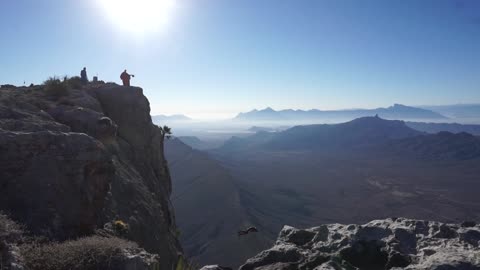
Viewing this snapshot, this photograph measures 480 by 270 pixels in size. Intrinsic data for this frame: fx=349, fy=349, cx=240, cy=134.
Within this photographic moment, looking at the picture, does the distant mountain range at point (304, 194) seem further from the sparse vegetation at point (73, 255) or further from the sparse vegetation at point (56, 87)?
the sparse vegetation at point (73, 255)

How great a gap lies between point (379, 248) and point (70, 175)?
6978 mm

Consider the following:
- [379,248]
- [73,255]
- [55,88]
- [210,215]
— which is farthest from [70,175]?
[210,215]

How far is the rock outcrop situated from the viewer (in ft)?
19.7

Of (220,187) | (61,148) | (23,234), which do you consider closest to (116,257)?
(23,234)

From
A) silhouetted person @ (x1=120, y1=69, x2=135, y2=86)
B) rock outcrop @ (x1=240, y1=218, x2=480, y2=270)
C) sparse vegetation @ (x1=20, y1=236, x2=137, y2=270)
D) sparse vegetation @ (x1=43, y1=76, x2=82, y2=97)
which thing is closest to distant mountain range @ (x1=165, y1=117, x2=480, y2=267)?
silhouetted person @ (x1=120, y1=69, x2=135, y2=86)

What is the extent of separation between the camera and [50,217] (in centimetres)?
721

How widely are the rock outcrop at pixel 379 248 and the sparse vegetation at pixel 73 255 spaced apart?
248 cm

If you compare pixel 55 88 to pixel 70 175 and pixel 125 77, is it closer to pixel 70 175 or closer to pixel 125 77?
pixel 125 77

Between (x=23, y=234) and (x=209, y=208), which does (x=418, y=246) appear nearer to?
(x=23, y=234)

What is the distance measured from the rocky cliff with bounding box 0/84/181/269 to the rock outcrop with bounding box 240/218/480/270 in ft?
13.7

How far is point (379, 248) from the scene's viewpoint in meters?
6.71

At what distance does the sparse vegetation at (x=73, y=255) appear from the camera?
562cm

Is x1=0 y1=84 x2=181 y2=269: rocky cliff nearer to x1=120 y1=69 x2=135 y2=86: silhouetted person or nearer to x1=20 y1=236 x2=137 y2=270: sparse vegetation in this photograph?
x1=20 y1=236 x2=137 y2=270: sparse vegetation

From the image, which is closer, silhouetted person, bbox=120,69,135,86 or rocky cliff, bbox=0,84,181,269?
rocky cliff, bbox=0,84,181,269
